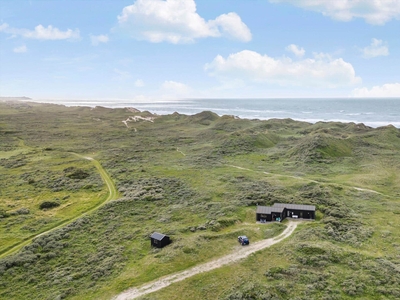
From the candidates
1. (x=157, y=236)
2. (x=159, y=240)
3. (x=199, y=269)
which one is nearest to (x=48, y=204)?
(x=157, y=236)

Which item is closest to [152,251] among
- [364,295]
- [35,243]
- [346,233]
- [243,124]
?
[35,243]

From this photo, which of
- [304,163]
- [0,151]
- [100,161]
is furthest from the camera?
[0,151]

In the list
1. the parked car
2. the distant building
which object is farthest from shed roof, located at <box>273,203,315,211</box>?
the parked car

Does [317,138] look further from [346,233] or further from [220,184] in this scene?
[346,233]

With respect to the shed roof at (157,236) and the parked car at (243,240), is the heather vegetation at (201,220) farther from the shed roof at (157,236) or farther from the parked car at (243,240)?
the shed roof at (157,236)

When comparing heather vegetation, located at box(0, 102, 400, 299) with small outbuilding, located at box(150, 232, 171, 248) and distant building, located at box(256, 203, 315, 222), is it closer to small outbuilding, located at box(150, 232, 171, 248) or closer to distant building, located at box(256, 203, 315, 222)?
small outbuilding, located at box(150, 232, 171, 248)

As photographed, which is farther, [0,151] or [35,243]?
[0,151]
